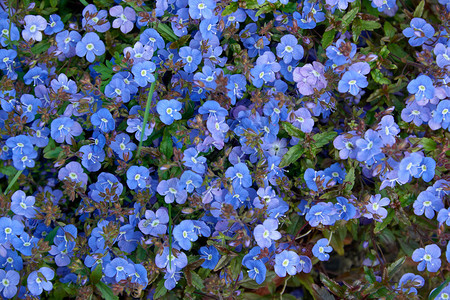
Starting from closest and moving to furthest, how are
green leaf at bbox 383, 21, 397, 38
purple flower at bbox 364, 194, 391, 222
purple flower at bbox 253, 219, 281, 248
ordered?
purple flower at bbox 253, 219, 281, 248 < purple flower at bbox 364, 194, 391, 222 < green leaf at bbox 383, 21, 397, 38

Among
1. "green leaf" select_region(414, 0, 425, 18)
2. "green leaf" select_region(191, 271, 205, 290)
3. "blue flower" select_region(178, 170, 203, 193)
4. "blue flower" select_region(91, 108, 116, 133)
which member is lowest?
"green leaf" select_region(191, 271, 205, 290)

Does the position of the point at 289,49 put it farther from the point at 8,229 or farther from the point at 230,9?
the point at 8,229

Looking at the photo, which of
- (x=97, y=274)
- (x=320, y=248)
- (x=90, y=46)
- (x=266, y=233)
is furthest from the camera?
(x=90, y=46)

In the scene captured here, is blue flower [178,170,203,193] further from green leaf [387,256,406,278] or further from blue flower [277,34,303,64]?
green leaf [387,256,406,278]

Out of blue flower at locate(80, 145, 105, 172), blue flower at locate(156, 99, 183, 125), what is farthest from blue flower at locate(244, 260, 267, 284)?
blue flower at locate(80, 145, 105, 172)

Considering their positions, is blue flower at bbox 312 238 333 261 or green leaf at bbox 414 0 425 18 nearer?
blue flower at bbox 312 238 333 261

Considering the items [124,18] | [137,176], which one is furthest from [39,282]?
[124,18]

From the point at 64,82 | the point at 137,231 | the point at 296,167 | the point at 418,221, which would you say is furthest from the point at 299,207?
the point at 64,82
